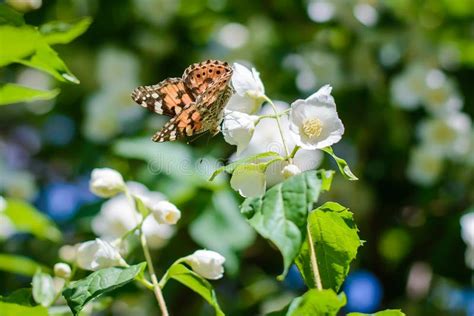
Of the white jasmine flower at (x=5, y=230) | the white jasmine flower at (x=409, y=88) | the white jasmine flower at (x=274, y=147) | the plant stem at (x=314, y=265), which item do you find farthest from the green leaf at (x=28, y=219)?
the white jasmine flower at (x=409, y=88)

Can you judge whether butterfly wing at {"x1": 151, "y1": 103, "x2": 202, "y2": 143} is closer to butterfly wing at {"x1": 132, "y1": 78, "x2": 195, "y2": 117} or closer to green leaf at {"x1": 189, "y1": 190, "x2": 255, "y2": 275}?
butterfly wing at {"x1": 132, "y1": 78, "x2": 195, "y2": 117}

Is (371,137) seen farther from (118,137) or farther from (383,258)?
(118,137)

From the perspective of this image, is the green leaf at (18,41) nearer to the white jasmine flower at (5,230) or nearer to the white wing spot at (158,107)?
the white wing spot at (158,107)

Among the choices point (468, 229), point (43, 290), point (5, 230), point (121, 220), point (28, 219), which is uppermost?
point (43, 290)

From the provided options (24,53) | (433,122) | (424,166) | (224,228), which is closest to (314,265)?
(24,53)

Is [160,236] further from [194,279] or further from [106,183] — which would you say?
[194,279]
